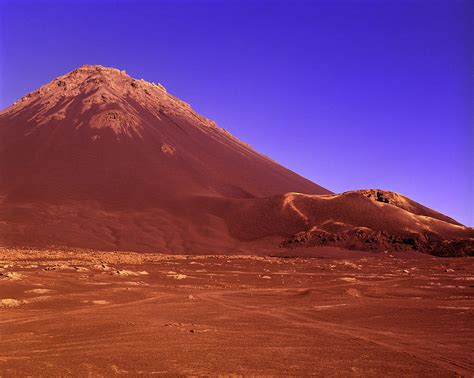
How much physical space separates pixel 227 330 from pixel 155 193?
76112 mm

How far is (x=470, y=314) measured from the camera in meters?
13.9

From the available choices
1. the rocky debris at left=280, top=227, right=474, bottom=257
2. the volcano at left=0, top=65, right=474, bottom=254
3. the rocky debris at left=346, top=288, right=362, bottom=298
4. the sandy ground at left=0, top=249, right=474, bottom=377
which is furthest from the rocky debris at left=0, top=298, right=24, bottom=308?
the rocky debris at left=280, top=227, right=474, bottom=257

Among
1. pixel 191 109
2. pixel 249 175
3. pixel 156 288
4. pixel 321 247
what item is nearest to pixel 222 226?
pixel 321 247

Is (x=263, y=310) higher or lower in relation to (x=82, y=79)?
lower

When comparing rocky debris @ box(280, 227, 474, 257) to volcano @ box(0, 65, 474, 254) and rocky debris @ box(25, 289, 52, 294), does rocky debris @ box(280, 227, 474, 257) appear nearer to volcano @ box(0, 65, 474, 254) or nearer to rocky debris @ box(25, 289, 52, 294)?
volcano @ box(0, 65, 474, 254)

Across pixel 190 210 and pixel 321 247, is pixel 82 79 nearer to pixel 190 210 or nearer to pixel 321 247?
pixel 190 210

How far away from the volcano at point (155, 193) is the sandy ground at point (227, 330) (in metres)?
39.1

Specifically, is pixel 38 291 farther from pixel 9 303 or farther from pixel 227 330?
pixel 227 330

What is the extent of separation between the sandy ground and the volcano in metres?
39.1

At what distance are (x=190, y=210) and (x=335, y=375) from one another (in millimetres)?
71031

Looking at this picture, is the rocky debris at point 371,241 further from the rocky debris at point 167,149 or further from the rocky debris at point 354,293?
the rocky debris at point 167,149

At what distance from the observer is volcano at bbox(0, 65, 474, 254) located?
62.2 metres

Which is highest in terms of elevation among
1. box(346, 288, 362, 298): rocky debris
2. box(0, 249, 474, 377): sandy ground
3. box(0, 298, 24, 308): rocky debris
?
box(346, 288, 362, 298): rocky debris

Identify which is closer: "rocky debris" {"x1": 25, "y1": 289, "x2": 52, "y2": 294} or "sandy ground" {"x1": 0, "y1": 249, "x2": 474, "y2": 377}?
"sandy ground" {"x1": 0, "y1": 249, "x2": 474, "y2": 377}
